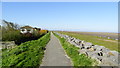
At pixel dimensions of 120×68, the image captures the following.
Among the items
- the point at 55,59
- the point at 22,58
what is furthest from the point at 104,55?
the point at 22,58

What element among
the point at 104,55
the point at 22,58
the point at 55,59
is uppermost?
the point at 104,55

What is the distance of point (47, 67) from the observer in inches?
268

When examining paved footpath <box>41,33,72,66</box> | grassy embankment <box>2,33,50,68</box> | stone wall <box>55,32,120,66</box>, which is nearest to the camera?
stone wall <box>55,32,120,66</box>

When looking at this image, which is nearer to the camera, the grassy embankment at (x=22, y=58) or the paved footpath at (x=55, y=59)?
the grassy embankment at (x=22, y=58)

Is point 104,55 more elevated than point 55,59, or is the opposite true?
point 104,55

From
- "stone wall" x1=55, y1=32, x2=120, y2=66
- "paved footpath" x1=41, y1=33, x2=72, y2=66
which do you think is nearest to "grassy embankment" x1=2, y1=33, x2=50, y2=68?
"paved footpath" x1=41, y1=33, x2=72, y2=66

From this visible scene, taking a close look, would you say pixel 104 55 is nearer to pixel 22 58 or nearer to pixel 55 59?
pixel 55 59

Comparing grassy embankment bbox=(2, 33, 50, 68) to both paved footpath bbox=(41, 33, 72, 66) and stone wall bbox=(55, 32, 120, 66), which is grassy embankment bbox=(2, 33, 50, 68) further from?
stone wall bbox=(55, 32, 120, 66)

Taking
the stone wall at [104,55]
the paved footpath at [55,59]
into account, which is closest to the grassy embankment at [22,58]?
the paved footpath at [55,59]

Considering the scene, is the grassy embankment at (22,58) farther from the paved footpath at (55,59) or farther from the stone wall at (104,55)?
the stone wall at (104,55)

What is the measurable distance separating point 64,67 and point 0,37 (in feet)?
49.3

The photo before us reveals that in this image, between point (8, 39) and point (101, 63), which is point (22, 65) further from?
point (8, 39)

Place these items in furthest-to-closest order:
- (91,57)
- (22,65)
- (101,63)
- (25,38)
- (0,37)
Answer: (25,38)
(0,37)
(91,57)
(22,65)
(101,63)

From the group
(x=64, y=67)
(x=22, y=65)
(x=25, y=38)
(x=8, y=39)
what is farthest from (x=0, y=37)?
(x=64, y=67)
